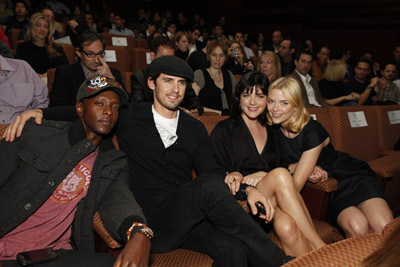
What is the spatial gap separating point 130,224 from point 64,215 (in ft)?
1.01

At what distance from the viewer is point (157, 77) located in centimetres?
181

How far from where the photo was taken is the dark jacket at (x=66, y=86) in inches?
92.9

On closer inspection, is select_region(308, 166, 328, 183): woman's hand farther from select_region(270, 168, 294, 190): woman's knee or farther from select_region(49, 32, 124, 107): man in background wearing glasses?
select_region(49, 32, 124, 107): man in background wearing glasses

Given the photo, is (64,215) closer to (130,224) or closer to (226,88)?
(130,224)

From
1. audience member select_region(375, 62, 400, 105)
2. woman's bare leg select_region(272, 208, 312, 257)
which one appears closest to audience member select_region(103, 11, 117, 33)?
audience member select_region(375, 62, 400, 105)

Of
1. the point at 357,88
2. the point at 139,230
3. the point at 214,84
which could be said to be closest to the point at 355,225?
the point at 139,230

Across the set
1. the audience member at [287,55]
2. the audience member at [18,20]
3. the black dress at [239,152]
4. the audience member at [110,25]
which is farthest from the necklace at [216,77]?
the audience member at [110,25]

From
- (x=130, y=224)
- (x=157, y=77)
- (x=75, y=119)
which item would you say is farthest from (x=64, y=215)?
(x=157, y=77)

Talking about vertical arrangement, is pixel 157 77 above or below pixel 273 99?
above

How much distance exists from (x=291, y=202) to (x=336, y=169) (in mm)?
718

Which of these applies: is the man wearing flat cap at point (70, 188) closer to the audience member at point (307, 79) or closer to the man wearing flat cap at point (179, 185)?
the man wearing flat cap at point (179, 185)

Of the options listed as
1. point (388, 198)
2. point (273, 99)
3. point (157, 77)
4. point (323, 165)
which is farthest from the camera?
point (388, 198)

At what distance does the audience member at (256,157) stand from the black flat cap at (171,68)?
43 cm

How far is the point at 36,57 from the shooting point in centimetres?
331
